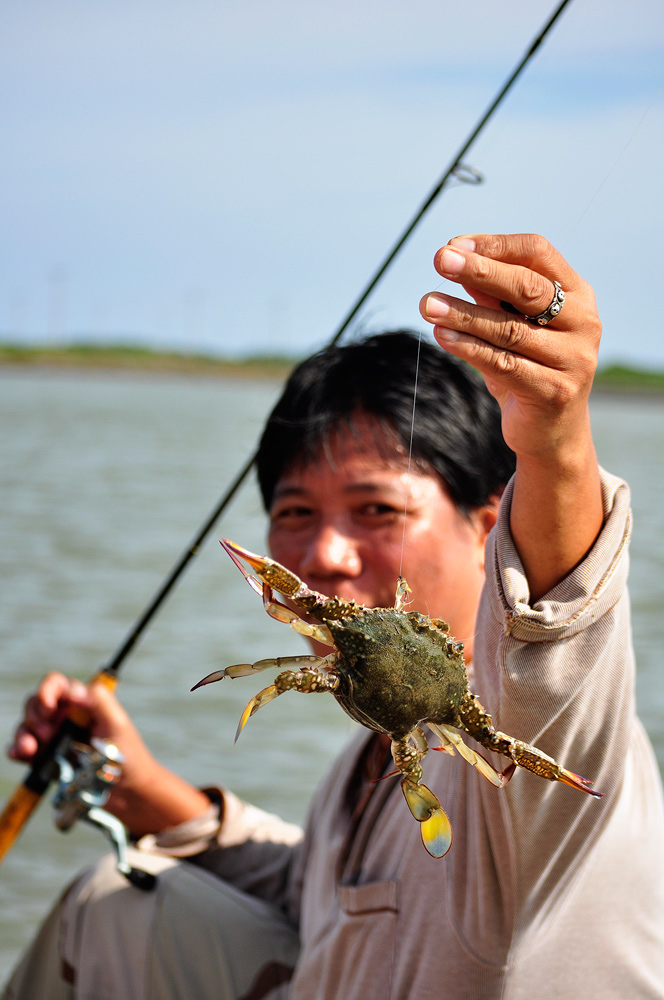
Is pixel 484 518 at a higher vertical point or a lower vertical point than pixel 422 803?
lower

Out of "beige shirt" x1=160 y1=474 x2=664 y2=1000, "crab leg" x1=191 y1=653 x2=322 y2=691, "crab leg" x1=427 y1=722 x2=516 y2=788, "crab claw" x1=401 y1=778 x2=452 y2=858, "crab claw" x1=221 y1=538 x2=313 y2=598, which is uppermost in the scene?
"crab claw" x1=221 y1=538 x2=313 y2=598

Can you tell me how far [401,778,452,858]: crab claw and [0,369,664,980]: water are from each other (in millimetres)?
2033

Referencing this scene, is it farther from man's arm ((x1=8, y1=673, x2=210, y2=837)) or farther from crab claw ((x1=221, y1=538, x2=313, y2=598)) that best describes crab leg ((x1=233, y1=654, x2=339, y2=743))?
man's arm ((x1=8, y1=673, x2=210, y2=837))

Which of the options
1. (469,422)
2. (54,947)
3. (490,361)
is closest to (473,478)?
(469,422)

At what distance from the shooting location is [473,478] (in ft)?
7.67

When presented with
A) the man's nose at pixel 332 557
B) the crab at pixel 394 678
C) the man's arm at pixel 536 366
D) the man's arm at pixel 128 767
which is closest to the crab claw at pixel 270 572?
the crab at pixel 394 678

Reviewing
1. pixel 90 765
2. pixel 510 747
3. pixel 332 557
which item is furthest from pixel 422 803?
pixel 90 765

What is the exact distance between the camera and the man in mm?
1440

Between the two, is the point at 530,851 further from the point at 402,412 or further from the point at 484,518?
the point at 402,412

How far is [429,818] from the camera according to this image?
131cm

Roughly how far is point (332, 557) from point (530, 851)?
0.69m

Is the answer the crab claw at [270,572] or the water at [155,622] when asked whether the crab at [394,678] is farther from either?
the water at [155,622]

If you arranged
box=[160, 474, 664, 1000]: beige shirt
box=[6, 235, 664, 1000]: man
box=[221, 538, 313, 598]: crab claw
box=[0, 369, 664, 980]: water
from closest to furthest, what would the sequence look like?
box=[221, 538, 313, 598]: crab claw → box=[6, 235, 664, 1000]: man → box=[160, 474, 664, 1000]: beige shirt → box=[0, 369, 664, 980]: water

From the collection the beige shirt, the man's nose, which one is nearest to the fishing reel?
the beige shirt
